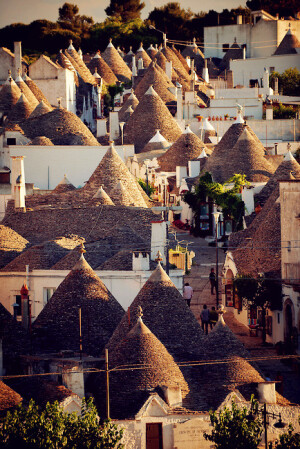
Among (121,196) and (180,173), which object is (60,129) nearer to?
(180,173)

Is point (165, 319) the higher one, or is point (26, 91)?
point (26, 91)

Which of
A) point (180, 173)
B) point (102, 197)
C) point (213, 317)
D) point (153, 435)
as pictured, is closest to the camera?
point (153, 435)

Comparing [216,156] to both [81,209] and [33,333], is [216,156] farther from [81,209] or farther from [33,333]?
[33,333]

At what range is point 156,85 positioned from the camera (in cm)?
8644

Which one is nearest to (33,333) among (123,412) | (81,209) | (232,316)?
(123,412)

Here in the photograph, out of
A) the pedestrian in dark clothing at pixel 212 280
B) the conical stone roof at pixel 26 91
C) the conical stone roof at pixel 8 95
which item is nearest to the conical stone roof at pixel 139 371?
the pedestrian in dark clothing at pixel 212 280

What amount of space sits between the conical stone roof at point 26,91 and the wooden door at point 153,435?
4424 cm

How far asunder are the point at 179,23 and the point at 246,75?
25114 millimetres

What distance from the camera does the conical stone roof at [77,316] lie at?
3909 centimetres

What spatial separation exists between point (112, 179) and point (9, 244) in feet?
32.0

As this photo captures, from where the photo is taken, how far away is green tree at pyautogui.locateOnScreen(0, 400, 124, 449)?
32.8 m

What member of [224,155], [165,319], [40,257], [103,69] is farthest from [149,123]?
[165,319]

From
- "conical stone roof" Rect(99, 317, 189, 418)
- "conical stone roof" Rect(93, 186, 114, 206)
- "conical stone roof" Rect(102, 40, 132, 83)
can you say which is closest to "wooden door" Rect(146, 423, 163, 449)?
"conical stone roof" Rect(99, 317, 189, 418)

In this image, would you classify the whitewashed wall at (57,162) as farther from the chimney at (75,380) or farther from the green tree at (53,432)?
the green tree at (53,432)
